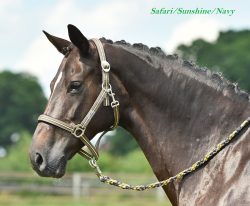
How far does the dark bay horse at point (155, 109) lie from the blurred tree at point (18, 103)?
3473 inches

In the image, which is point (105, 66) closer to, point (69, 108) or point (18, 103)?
point (69, 108)

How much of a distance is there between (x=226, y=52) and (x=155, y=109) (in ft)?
269

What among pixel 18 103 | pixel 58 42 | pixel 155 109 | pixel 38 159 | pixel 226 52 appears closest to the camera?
pixel 38 159

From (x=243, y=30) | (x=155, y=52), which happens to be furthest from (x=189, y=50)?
(x=155, y=52)

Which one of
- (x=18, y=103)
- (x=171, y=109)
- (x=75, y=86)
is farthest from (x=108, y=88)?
(x=18, y=103)

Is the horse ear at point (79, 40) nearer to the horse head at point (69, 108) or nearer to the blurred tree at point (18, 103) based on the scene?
the horse head at point (69, 108)

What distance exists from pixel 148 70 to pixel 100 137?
76cm

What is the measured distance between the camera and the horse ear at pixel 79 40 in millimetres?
5910

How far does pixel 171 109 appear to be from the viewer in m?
5.91

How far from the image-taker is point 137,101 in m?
6.01

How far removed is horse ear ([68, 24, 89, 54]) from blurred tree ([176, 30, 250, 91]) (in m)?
68.9

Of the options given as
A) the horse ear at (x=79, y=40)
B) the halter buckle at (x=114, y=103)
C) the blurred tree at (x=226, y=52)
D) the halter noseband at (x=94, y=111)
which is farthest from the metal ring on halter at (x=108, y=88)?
the blurred tree at (x=226, y=52)

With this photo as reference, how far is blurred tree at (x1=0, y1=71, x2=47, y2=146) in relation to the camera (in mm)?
95000

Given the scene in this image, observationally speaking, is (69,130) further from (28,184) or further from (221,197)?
(28,184)
